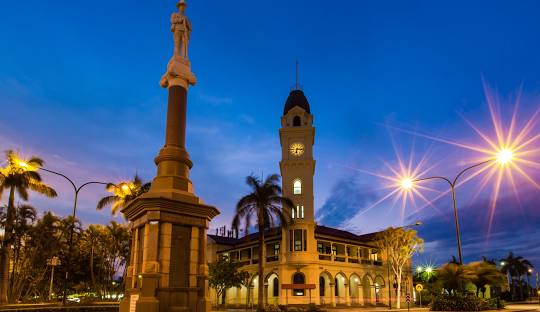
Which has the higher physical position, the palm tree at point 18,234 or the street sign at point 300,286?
the palm tree at point 18,234

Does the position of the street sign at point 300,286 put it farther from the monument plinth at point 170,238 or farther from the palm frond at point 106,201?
the monument plinth at point 170,238

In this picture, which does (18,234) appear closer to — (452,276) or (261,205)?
(261,205)

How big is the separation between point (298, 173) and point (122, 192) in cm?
2423

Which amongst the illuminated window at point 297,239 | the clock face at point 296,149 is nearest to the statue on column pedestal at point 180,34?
the illuminated window at point 297,239

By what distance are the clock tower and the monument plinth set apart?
34.4 metres

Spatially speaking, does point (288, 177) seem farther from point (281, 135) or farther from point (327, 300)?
point (327, 300)

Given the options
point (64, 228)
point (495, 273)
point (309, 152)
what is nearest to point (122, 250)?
point (64, 228)

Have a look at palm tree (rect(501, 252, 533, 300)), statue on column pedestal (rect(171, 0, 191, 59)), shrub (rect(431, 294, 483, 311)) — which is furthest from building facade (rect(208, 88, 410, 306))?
palm tree (rect(501, 252, 533, 300))

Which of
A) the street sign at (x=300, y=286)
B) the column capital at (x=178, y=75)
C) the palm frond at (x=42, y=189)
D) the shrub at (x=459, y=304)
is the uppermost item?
the column capital at (x=178, y=75)

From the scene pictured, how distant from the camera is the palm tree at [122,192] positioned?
122 feet

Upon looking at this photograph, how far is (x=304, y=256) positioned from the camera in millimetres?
51500

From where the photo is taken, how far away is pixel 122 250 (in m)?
57.8

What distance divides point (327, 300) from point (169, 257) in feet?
132

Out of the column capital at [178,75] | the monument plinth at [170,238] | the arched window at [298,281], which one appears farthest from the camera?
the arched window at [298,281]
